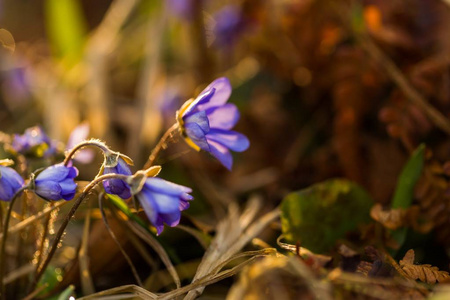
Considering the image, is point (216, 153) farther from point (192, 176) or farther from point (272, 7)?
point (272, 7)

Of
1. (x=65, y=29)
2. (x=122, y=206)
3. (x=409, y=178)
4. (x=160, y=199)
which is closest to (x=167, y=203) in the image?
(x=160, y=199)

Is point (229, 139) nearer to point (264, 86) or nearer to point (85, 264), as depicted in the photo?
point (85, 264)

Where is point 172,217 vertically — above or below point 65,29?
below

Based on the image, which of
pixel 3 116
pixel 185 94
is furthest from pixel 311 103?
pixel 3 116

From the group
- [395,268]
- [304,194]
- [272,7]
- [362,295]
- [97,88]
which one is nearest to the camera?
[362,295]

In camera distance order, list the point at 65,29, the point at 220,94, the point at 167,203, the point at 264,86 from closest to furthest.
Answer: the point at 167,203
the point at 220,94
the point at 264,86
the point at 65,29

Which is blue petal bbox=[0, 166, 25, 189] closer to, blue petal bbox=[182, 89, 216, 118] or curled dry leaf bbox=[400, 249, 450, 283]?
blue petal bbox=[182, 89, 216, 118]

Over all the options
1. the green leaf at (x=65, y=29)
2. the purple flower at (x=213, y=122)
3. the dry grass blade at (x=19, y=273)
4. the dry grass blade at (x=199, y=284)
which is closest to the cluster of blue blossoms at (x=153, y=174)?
the purple flower at (x=213, y=122)
